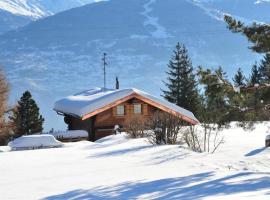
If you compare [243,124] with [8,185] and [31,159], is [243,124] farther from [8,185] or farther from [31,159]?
[8,185]

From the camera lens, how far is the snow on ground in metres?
8.52

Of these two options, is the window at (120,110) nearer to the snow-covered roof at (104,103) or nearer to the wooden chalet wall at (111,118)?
the wooden chalet wall at (111,118)

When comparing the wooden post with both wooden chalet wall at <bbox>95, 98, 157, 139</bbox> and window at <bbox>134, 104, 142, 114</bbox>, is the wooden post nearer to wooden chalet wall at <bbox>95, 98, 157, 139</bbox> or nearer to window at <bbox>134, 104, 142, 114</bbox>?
wooden chalet wall at <bbox>95, 98, 157, 139</bbox>

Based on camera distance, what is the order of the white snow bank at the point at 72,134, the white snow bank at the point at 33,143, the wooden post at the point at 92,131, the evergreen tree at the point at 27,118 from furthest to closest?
1. the evergreen tree at the point at 27,118
2. the wooden post at the point at 92,131
3. the white snow bank at the point at 72,134
4. the white snow bank at the point at 33,143

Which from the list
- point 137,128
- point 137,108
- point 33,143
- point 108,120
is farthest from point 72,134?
point 137,128

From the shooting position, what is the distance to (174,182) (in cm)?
953

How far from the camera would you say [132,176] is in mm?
10461

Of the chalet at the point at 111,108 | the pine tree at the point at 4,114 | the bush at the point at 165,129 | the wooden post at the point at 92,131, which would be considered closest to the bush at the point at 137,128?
the bush at the point at 165,129

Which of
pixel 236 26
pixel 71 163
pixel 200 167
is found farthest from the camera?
pixel 236 26

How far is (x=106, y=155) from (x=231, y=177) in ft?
17.4

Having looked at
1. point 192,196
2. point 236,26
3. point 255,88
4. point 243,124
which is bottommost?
point 192,196

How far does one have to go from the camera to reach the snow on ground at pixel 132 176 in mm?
8523

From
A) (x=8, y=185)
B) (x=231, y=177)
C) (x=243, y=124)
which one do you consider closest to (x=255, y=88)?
(x=243, y=124)

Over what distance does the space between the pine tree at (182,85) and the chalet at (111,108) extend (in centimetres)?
1328
